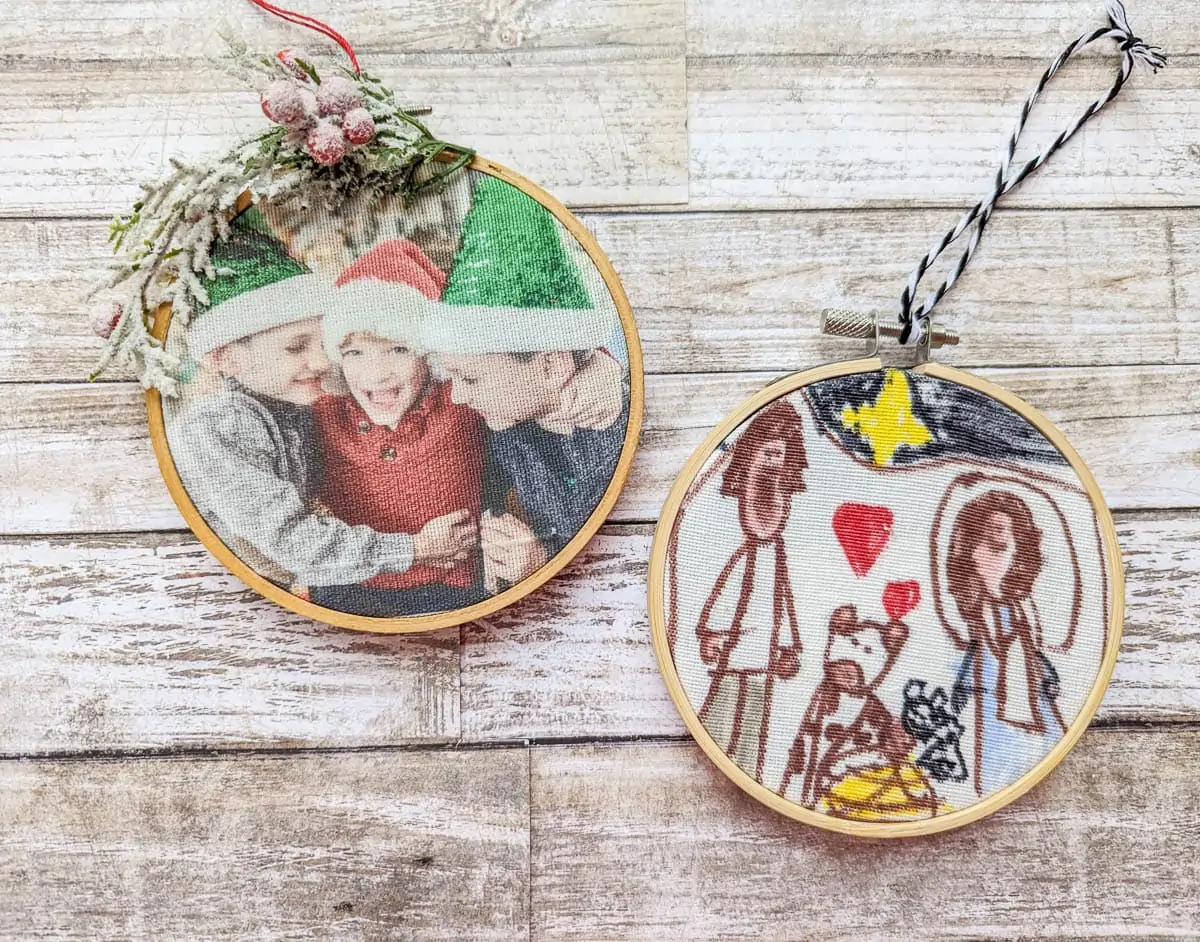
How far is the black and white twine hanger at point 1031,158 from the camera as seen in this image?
85cm

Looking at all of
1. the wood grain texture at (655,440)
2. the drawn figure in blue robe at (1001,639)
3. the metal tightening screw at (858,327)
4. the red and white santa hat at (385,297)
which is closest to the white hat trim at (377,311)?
the red and white santa hat at (385,297)

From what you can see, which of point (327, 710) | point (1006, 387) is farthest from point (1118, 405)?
point (327, 710)

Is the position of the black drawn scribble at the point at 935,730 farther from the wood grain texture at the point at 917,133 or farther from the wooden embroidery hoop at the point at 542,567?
the wood grain texture at the point at 917,133

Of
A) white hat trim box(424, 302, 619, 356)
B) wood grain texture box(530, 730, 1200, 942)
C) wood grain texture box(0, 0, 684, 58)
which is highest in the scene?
wood grain texture box(0, 0, 684, 58)

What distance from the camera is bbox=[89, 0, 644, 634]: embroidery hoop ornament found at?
78cm

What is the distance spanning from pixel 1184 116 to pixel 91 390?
1097 millimetres

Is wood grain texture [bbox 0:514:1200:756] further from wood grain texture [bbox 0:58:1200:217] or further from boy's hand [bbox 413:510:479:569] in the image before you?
wood grain texture [bbox 0:58:1200:217]

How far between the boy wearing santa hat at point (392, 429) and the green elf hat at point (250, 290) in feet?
0.10

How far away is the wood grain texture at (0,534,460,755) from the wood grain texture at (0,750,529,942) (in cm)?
3

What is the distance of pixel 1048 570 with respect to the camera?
81cm

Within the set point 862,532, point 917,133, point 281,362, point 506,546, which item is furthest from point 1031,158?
point 281,362

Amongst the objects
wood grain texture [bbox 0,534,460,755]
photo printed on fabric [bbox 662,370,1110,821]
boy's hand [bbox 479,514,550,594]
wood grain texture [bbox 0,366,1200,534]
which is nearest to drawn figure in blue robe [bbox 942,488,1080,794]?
photo printed on fabric [bbox 662,370,1110,821]

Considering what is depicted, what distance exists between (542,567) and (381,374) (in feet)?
0.73

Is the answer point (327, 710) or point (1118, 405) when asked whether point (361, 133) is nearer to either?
point (327, 710)
